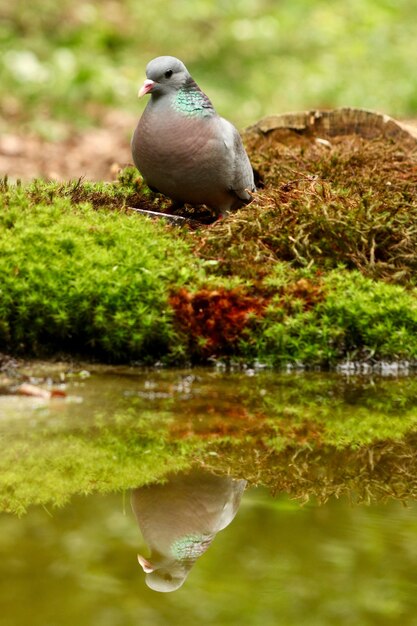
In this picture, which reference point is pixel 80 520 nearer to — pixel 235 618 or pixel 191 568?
pixel 191 568

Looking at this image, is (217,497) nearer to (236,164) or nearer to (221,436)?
(221,436)

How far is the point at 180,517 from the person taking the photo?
11.0ft

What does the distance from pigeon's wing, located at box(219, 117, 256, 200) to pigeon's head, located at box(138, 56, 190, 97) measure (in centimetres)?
31

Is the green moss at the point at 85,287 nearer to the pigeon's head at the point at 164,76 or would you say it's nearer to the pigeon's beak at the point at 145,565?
the pigeon's head at the point at 164,76

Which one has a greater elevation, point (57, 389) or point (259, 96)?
point (259, 96)

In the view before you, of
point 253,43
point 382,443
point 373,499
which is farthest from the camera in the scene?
point 253,43

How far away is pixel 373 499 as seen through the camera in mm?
3625

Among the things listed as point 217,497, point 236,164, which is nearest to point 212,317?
point 236,164

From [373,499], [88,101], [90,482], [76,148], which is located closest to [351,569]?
[373,499]

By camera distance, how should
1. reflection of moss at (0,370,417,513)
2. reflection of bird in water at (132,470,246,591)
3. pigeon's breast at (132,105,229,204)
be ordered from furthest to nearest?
1. pigeon's breast at (132,105,229,204)
2. reflection of moss at (0,370,417,513)
3. reflection of bird in water at (132,470,246,591)

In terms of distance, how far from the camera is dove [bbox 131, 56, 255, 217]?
19.5 feet

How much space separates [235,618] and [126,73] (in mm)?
10515

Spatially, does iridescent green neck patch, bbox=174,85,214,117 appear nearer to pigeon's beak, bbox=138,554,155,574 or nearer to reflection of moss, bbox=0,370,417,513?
reflection of moss, bbox=0,370,417,513

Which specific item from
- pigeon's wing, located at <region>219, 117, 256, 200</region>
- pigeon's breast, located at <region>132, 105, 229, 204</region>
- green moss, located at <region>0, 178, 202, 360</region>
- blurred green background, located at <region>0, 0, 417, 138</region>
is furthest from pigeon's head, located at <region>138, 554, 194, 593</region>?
blurred green background, located at <region>0, 0, 417, 138</region>
